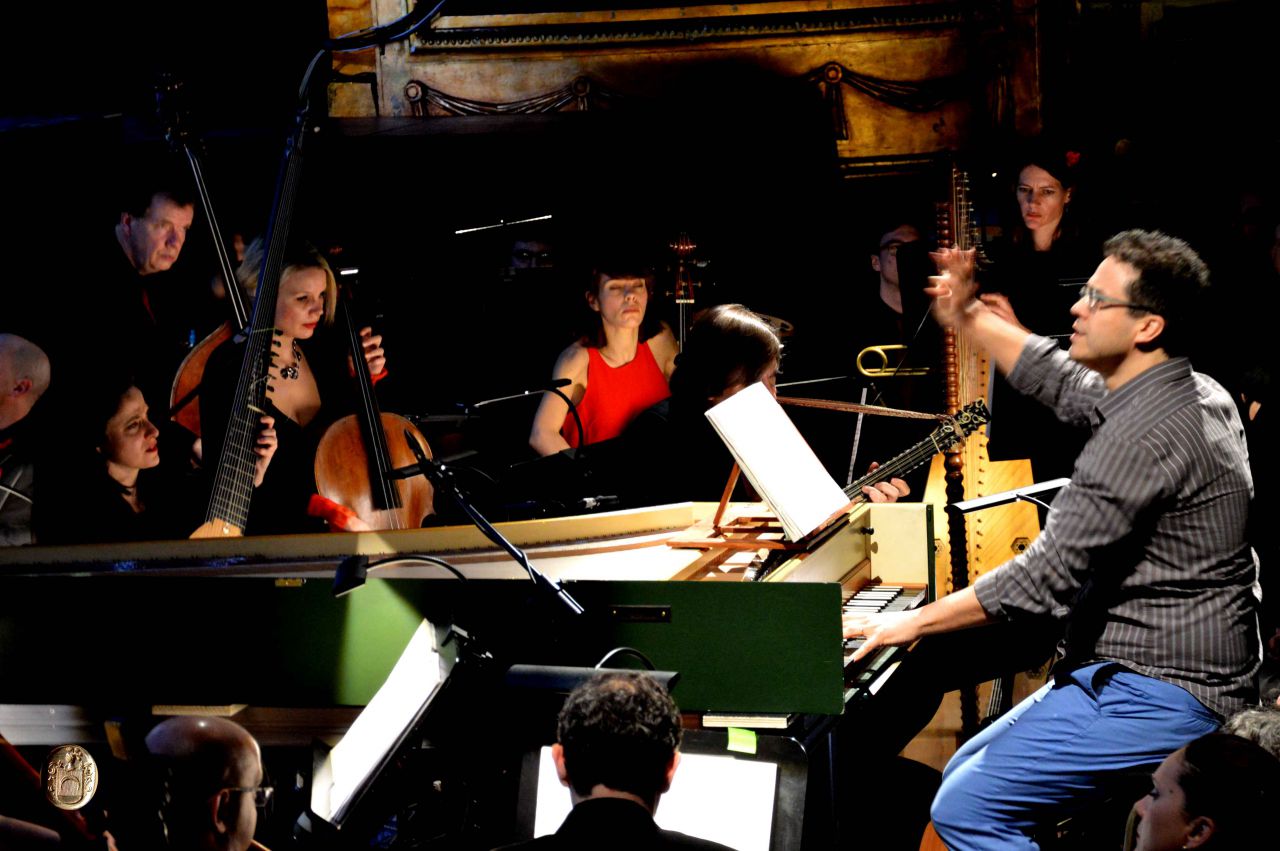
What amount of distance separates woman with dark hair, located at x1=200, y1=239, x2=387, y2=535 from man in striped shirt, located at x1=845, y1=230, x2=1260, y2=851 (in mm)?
3428

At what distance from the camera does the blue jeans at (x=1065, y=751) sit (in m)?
2.78

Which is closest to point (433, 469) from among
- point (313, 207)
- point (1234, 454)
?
point (1234, 454)

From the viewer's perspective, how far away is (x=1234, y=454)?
279 centimetres

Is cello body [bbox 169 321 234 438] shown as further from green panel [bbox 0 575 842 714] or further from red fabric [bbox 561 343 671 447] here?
green panel [bbox 0 575 842 714]

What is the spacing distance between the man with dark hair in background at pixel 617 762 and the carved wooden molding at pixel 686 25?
6.25m

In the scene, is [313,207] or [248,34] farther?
[248,34]

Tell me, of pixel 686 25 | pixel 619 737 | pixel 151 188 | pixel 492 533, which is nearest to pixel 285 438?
pixel 151 188

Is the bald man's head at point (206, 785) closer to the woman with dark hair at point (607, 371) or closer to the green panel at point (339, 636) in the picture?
the green panel at point (339, 636)

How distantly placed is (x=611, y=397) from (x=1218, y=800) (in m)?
4.38

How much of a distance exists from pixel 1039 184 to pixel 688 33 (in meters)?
2.96

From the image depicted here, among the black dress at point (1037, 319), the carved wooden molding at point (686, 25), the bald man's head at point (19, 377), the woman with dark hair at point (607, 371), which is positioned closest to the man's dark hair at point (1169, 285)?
the black dress at point (1037, 319)

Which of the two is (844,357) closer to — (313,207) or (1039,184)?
(1039,184)

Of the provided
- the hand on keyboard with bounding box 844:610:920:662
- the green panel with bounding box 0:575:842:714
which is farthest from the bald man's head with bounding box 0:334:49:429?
the hand on keyboard with bounding box 844:610:920:662

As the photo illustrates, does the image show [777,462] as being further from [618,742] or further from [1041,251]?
[1041,251]
